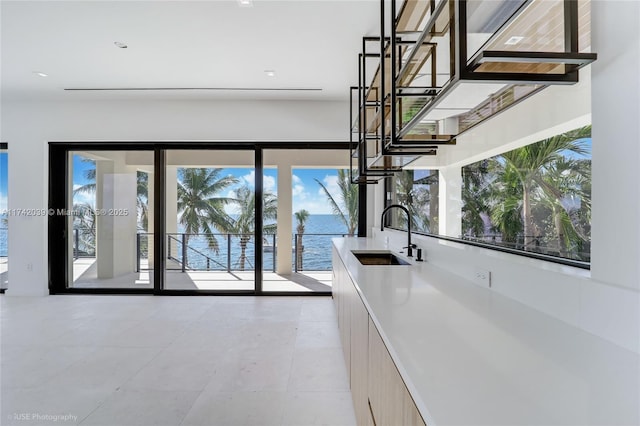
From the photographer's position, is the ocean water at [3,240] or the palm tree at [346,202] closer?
the ocean water at [3,240]

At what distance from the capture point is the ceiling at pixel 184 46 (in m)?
2.69

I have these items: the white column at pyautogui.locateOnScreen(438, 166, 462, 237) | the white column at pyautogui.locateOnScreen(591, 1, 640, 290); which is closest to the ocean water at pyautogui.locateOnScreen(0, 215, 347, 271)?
the white column at pyautogui.locateOnScreen(438, 166, 462, 237)

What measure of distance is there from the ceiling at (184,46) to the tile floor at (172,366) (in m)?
2.95

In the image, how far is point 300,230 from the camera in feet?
19.1

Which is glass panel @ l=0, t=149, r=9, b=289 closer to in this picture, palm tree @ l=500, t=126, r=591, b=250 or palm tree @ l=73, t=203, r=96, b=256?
palm tree @ l=73, t=203, r=96, b=256

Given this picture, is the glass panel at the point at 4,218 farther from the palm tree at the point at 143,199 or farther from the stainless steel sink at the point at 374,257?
the stainless steel sink at the point at 374,257

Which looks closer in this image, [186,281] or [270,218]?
[186,281]

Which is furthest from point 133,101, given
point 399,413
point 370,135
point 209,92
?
point 399,413

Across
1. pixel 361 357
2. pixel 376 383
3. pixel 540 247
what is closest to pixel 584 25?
pixel 540 247

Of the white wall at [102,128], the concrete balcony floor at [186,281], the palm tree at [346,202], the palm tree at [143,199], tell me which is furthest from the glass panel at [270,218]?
the palm tree at [143,199]

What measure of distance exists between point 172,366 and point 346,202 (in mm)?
3500

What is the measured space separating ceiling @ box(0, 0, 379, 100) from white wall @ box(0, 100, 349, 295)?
0.99 feet

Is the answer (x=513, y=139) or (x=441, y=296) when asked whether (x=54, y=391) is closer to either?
(x=441, y=296)

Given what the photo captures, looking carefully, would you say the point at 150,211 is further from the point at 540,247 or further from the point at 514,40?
the point at 514,40
